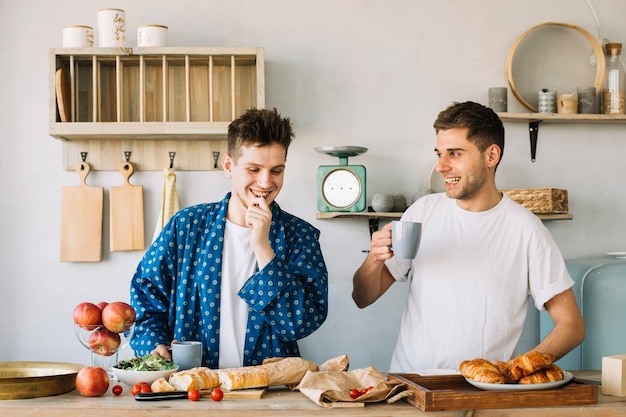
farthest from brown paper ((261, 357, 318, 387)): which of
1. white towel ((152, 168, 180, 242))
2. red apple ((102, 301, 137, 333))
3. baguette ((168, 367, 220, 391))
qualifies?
white towel ((152, 168, 180, 242))

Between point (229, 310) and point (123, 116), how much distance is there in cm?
143

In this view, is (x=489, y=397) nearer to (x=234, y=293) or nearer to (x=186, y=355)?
(x=186, y=355)

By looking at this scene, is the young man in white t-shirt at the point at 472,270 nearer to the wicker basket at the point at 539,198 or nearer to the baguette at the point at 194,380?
the baguette at the point at 194,380

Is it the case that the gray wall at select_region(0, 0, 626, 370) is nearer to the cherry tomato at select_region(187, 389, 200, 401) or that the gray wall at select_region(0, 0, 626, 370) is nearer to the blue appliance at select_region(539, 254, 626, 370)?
the blue appliance at select_region(539, 254, 626, 370)

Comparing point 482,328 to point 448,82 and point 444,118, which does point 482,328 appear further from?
point 448,82

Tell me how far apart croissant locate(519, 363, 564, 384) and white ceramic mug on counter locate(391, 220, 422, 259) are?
0.45 meters

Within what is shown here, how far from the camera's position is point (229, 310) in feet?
7.70

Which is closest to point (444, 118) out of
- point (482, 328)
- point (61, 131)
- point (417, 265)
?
point (417, 265)

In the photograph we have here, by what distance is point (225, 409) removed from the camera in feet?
5.67

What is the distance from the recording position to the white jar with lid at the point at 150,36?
10.7 ft

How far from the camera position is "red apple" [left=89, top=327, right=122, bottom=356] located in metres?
1.95

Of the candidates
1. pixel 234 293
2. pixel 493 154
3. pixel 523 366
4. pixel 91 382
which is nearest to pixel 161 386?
pixel 91 382

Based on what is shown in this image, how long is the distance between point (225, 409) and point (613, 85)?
2627 millimetres

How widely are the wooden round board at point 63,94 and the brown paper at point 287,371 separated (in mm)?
1761
